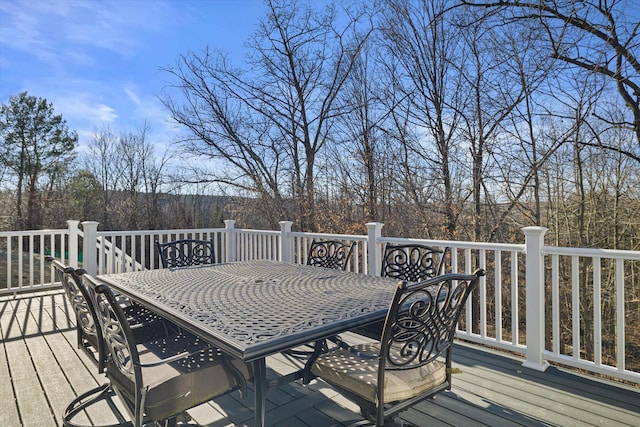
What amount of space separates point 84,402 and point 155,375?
3.34 ft

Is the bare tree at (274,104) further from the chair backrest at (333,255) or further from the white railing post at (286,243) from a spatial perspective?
the chair backrest at (333,255)

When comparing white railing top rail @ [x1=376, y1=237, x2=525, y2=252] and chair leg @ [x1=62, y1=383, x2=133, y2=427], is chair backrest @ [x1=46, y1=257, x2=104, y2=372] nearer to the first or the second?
chair leg @ [x1=62, y1=383, x2=133, y2=427]

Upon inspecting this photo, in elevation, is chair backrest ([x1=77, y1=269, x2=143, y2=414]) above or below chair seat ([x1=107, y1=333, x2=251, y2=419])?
above

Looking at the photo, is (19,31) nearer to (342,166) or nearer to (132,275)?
(132,275)

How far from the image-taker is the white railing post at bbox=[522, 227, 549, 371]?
269 cm

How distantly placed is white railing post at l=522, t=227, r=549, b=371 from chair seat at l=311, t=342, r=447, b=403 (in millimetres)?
1386

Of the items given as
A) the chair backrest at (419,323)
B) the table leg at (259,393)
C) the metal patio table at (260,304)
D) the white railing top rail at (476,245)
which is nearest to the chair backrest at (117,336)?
the metal patio table at (260,304)

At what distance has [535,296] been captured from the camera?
2.70 meters

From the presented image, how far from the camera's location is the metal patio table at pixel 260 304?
1396mm

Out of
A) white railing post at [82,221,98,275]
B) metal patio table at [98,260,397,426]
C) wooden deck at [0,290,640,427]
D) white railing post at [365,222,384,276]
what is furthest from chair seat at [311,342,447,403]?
white railing post at [82,221,98,275]

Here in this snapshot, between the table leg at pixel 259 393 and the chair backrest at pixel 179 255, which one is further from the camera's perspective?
the chair backrest at pixel 179 255

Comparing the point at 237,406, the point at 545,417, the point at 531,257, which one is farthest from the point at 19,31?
the point at 545,417

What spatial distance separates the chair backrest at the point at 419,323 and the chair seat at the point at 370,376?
0.05 m

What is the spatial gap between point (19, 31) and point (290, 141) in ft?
16.8
